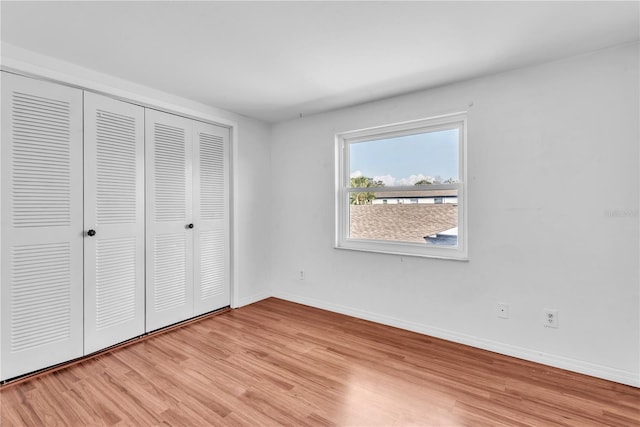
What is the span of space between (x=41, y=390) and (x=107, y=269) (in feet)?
2.96

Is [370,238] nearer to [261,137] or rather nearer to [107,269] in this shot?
[261,137]

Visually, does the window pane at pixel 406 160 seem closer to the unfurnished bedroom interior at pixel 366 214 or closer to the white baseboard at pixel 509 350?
the unfurnished bedroom interior at pixel 366 214

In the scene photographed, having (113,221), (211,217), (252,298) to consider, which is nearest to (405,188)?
(211,217)

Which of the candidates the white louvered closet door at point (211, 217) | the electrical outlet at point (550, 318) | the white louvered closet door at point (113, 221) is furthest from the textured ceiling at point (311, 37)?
the electrical outlet at point (550, 318)

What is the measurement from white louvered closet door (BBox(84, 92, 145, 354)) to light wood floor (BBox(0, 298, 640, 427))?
27 centimetres

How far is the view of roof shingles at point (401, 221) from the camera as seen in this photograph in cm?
294

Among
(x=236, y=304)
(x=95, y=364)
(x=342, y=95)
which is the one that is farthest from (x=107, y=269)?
(x=342, y=95)

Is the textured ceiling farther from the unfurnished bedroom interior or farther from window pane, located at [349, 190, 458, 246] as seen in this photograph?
window pane, located at [349, 190, 458, 246]

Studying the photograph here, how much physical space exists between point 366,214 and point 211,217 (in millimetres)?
1742

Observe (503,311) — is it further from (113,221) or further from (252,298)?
(113,221)

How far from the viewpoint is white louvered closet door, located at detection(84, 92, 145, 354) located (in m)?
2.50

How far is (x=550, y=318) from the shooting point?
234cm

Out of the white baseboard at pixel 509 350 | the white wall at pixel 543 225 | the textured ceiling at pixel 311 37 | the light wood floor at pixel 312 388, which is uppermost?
the textured ceiling at pixel 311 37

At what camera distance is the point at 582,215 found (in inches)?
87.5
